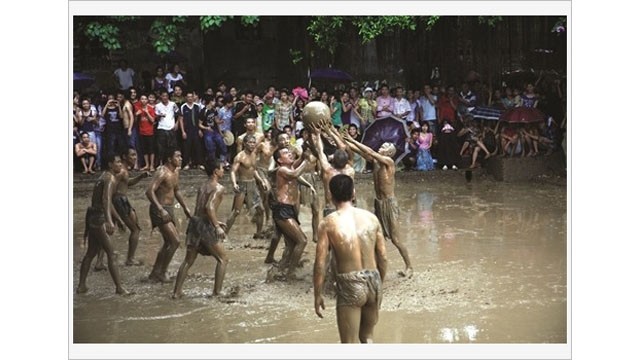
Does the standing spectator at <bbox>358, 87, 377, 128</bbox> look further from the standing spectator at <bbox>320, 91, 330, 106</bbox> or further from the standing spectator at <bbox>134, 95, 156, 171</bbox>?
the standing spectator at <bbox>134, 95, 156, 171</bbox>

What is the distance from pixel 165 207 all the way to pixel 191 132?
6079 mm

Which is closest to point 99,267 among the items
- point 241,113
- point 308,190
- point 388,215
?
point 308,190

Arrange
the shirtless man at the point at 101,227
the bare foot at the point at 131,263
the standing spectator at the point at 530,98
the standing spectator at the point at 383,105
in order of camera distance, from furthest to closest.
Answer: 1. the standing spectator at the point at 383,105
2. the standing spectator at the point at 530,98
3. the bare foot at the point at 131,263
4. the shirtless man at the point at 101,227

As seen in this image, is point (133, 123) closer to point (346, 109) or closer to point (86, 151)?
point (86, 151)

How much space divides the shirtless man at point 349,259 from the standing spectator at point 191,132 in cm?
916

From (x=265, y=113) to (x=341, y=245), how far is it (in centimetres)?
961

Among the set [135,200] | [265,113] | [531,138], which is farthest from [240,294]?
[531,138]

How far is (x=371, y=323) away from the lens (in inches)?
282

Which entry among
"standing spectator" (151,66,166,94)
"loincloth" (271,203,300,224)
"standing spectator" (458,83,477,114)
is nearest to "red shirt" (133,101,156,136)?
"standing spectator" (151,66,166,94)

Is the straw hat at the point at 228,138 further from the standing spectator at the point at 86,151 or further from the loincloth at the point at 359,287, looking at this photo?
the loincloth at the point at 359,287

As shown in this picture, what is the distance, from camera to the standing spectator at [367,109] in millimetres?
16766

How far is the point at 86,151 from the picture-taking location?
14.8 metres

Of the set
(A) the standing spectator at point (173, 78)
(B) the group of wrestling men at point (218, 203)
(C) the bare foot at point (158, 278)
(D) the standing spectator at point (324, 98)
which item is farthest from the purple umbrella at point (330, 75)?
(C) the bare foot at point (158, 278)
